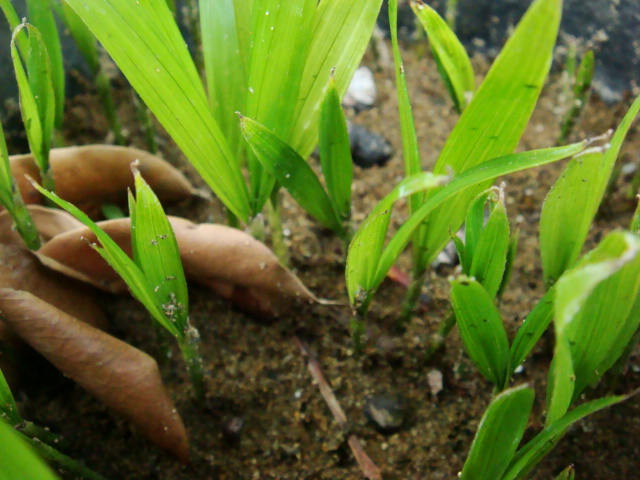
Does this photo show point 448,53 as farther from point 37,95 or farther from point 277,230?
point 37,95

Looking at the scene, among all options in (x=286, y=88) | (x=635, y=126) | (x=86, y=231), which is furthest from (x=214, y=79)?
(x=635, y=126)

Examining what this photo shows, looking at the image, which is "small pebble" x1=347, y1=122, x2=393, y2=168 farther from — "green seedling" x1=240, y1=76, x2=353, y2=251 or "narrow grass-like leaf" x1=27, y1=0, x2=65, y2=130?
"narrow grass-like leaf" x1=27, y1=0, x2=65, y2=130

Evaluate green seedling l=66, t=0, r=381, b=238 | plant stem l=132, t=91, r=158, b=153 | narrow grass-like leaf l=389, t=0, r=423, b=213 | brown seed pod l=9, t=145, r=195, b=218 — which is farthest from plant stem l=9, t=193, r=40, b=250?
narrow grass-like leaf l=389, t=0, r=423, b=213

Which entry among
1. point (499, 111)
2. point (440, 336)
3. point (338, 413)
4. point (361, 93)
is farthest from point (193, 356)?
point (361, 93)

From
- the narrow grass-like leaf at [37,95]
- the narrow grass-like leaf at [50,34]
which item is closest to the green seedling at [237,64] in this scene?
the narrow grass-like leaf at [37,95]

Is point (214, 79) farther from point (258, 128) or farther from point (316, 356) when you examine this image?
point (316, 356)
